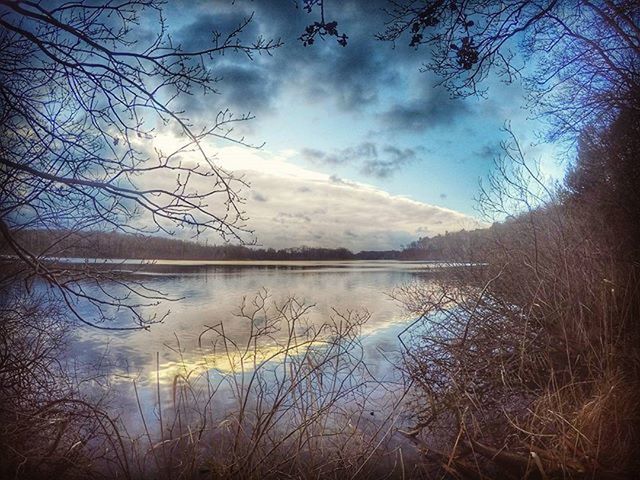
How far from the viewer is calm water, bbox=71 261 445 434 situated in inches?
202

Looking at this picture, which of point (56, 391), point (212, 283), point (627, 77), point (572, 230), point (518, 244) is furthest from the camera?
point (212, 283)

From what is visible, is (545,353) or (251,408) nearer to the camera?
(251,408)

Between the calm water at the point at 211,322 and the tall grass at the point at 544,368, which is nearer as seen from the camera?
the tall grass at the point at 544,368

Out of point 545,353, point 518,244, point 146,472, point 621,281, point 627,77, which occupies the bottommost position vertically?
point 146,472

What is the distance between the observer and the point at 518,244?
716 centimetres

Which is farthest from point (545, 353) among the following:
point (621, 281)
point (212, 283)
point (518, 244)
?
point (212, 283)

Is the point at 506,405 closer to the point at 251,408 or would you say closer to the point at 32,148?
the point at 251,408

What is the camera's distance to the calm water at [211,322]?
5.12 metres

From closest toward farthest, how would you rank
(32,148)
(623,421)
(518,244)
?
1. (32,148)
2. (623,421)
3. (518,244)

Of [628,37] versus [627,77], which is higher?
[628,37]

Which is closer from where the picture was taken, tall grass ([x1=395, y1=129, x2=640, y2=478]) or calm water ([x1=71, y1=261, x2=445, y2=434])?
tall grass ([x1=395, y1=129, x2=640, y2=478])

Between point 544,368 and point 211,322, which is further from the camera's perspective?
point 211,322

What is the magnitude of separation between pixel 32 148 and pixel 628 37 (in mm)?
5713

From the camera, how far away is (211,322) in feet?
20.6
